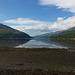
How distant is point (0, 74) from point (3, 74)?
286 mm

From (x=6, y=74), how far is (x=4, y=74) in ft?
1.03

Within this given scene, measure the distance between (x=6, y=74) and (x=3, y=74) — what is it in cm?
49

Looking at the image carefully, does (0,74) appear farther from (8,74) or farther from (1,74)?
(8,74)

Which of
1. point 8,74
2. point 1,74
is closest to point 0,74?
point 1,74

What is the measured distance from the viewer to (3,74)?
1209 centimetres

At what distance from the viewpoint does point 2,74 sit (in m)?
12.1

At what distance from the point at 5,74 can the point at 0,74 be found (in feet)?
1.98

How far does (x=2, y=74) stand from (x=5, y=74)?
0.43 m

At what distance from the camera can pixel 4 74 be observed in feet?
39.3

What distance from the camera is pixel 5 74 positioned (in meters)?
11.8

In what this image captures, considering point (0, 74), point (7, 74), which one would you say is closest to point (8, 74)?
point (7, 74)

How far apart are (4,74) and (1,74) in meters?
0.35

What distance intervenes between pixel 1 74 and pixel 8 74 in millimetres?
809

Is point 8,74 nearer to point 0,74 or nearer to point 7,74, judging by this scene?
point 7,74
